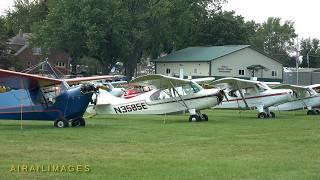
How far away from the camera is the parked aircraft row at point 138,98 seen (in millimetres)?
20891

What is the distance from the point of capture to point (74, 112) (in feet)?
69.7

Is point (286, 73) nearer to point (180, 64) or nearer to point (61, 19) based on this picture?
point (180, 64)

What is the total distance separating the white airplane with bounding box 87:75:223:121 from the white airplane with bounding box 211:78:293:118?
10.5ft

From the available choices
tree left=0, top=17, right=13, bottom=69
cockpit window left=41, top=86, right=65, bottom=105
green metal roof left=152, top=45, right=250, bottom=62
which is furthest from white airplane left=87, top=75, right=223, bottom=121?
tree left=0, top=17, right=13, bottom=69

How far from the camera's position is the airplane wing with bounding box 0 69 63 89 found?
19.4m

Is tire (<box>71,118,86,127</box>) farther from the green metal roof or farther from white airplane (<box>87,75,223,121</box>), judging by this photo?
the green metal roof

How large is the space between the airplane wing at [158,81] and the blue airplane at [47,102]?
12.4ft

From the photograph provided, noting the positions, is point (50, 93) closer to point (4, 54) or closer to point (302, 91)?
point (302, 91)

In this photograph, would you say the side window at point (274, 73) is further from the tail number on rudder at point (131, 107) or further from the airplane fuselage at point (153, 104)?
the tail number on rudder at point (131, 107)

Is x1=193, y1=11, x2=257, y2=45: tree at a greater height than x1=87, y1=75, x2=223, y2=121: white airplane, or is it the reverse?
x1=193, y1=11, x2=257, y2=45: tree

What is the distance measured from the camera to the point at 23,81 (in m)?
20.3

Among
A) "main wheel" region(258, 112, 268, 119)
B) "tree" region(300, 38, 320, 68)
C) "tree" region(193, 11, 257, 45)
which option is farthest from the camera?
"tree" region(300, 38, 320, 68)

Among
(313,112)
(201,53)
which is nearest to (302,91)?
(313,112)

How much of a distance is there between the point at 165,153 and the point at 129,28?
206ft
